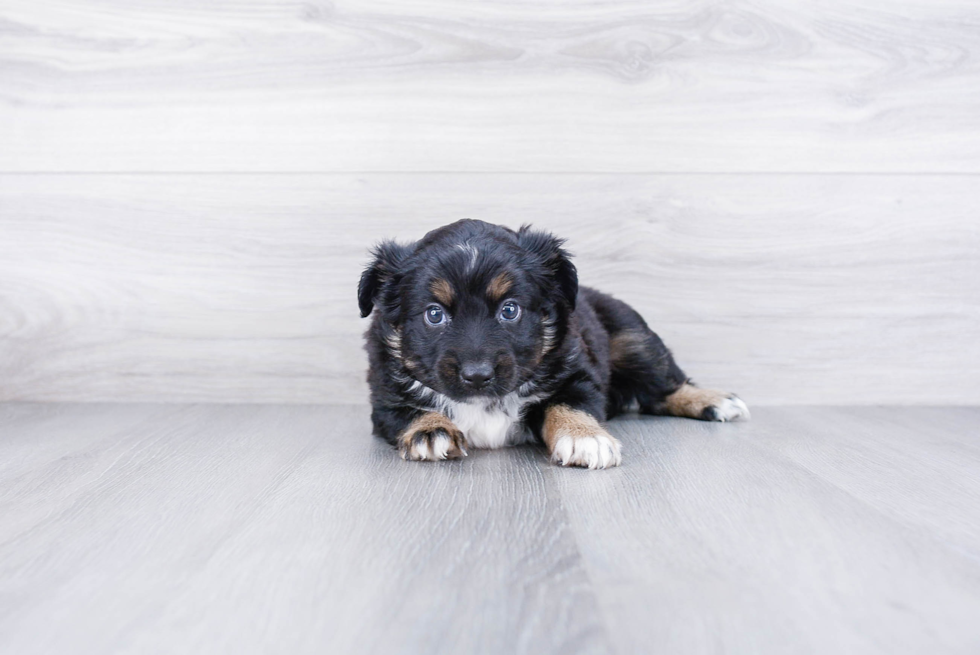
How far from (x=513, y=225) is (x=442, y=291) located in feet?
3.88

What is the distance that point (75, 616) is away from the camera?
1214 mm

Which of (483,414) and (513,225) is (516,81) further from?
(483,414)

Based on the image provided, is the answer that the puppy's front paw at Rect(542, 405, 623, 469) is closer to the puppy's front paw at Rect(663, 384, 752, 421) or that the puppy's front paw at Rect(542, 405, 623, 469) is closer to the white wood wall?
the puppy's front paw at Rect(663, 384, 752, 421)

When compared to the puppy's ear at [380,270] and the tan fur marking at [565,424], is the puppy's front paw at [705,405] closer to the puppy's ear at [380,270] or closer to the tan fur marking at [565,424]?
the tan fur marking at [565,424]

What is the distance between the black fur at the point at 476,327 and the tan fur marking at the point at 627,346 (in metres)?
0.33

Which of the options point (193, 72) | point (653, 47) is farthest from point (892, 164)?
point (193, 72)

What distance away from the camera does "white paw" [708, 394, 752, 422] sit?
3.16 meters

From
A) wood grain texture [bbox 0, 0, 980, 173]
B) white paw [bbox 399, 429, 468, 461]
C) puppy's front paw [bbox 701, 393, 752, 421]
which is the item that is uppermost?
wood grain texture [bbox 0, 0, 980, 173]

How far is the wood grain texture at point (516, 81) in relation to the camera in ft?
11.6

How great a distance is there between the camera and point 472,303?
2467 mm

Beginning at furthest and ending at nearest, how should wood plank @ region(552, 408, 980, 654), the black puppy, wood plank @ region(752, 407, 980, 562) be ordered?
the black puppy → wood plank @ region(752, 407, 980, 562) → wood plank @ region(552, 408, 980, 654)

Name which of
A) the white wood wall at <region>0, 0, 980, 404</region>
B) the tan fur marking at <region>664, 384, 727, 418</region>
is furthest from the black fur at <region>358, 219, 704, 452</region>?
the white wood wall at <region>0, 0, 980, 404</region>

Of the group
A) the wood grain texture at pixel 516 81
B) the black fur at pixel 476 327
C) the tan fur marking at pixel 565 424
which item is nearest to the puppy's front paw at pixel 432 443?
the black fur at pixel 476 327

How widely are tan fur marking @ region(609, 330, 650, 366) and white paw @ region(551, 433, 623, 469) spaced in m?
0.95
